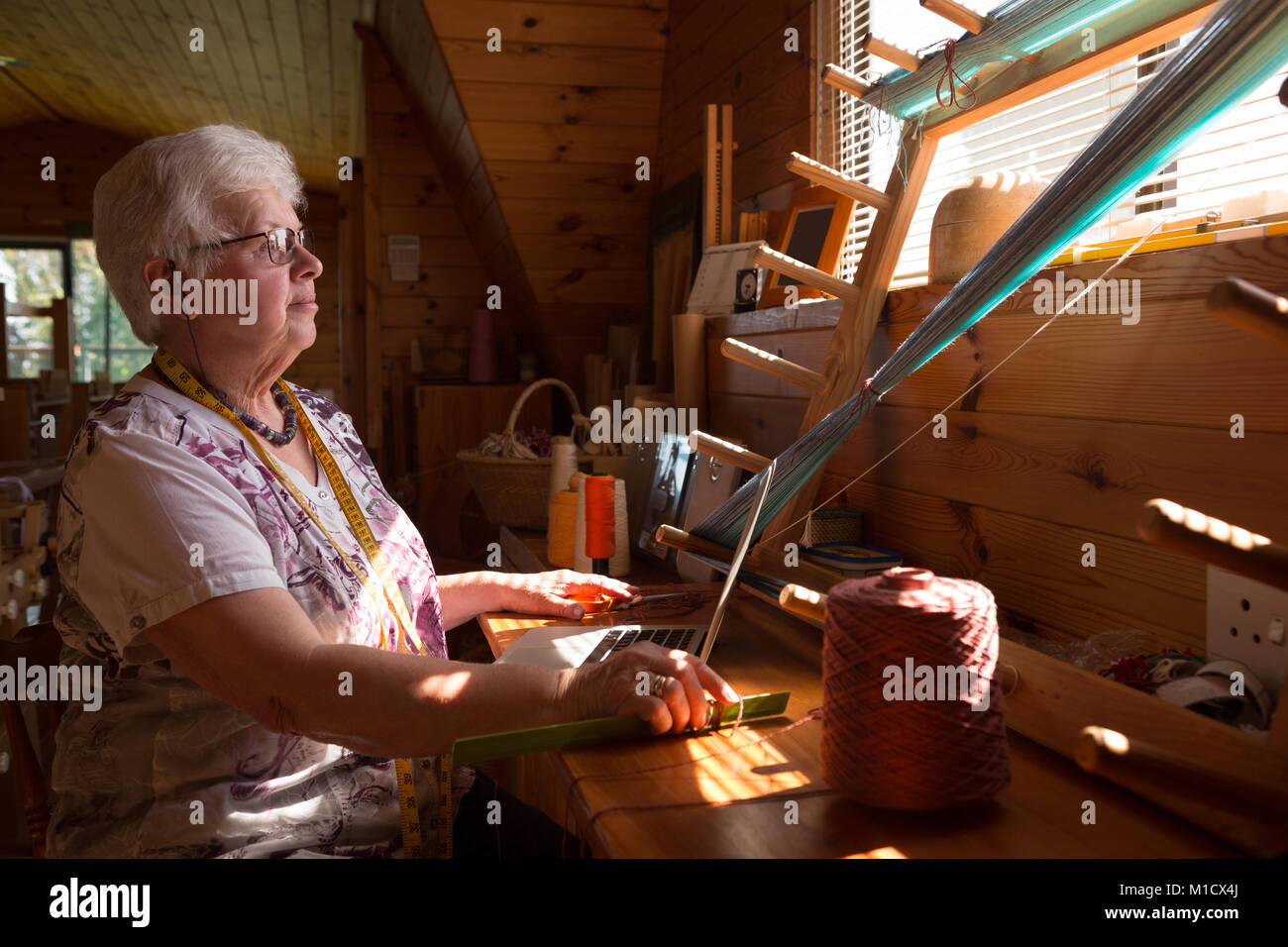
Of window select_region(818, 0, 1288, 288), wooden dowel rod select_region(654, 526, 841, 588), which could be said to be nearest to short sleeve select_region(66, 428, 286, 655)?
wooden dowel rod select_region(654, 526, 841, 588)

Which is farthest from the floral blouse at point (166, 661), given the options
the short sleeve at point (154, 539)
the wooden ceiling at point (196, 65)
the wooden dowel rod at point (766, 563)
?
the wooden ceiling at point (196, 65)

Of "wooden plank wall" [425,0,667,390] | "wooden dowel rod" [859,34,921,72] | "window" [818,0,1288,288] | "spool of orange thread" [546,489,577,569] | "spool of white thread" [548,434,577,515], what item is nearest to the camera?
"window" [818,0,1288,288]

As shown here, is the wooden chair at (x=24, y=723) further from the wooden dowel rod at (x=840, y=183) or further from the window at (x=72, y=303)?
the window at (x=72, y=303)

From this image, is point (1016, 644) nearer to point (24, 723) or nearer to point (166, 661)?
point (166, 661)

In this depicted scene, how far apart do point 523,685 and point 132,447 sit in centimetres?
50

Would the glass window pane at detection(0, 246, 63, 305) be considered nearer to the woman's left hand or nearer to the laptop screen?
the woman's left hand

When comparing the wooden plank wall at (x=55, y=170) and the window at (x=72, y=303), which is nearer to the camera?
the wooden plank wall at (x=55, y=170)

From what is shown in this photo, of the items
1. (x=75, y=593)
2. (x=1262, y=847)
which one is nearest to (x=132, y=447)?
(x=75, y=593)

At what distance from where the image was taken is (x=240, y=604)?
39.7 inches

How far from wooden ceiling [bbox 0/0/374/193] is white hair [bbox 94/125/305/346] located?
10.2ft

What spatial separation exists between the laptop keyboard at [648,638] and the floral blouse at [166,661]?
0.92 feet

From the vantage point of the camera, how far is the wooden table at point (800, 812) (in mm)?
780

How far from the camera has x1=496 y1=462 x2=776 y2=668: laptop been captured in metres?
1.29
